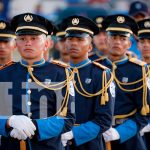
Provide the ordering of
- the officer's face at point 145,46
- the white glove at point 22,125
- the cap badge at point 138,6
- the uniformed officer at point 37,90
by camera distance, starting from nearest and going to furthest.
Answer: the white glove at point 22,125
the uniformed officer at point 37,90
the officer's face at point 145,46
the cap badge at point 138,6

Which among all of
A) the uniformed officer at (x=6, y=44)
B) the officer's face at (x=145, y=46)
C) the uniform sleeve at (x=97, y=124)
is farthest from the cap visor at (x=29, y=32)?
the officer's face at (x=145, y=46)

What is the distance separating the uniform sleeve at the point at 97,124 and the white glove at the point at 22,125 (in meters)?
1.36

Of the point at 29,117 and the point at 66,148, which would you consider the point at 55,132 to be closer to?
the point at 29,117

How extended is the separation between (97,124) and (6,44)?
70.1 inches

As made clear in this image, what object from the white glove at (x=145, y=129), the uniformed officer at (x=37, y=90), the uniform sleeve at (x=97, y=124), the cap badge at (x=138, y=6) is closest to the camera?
the uniformed officer at (x=37, y=90)

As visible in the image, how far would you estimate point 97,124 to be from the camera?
9156mm

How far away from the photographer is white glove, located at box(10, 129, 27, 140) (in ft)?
25.8

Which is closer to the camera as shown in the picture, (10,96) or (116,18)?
(10,96)

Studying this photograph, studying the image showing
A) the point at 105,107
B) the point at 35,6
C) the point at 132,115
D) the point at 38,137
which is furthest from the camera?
the point at 35,6

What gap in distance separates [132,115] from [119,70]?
0.60m

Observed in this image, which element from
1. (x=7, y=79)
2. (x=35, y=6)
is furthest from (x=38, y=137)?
(x=35, y=6)

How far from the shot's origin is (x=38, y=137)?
8.07 metres

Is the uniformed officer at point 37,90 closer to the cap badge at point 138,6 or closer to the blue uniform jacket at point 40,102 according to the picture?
the blue uniform jacket at point 40,102

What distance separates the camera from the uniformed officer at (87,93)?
917cm
